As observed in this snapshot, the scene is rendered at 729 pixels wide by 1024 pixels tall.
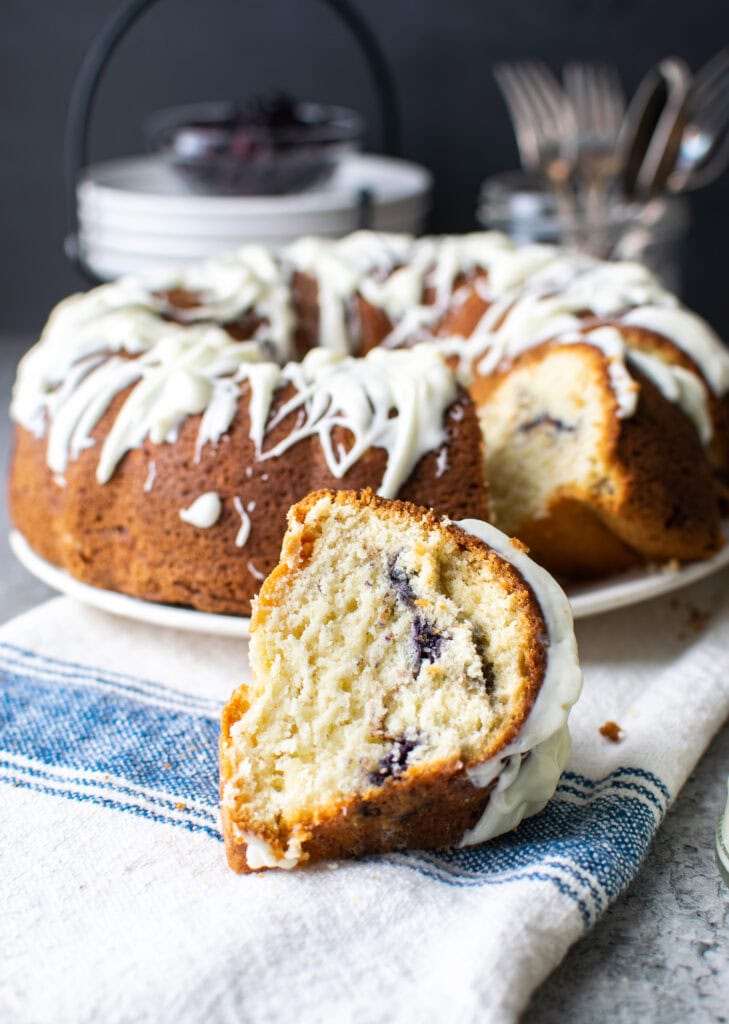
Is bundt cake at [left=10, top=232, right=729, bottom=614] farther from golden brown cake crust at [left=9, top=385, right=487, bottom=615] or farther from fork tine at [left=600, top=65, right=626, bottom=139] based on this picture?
fork tine at [left=600, top=65, right=626, bottom=139]

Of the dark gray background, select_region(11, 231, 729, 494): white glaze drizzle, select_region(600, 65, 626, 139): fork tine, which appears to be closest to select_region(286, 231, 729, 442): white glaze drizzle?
select_region(11, 231, 729, 494): white glaze drizzle

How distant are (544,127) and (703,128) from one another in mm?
487

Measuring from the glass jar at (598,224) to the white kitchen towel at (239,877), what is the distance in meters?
1.64

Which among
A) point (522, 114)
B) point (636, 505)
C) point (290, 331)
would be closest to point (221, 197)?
point (522, 114)

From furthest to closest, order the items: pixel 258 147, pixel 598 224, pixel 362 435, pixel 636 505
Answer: pixel 258 147 < pixel 598 224 < pixel 636 505 < pixel 362 435

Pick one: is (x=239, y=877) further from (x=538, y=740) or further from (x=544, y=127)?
(x=544, y=127)

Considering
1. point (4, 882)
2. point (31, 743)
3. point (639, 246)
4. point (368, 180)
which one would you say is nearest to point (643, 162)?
point (639, 246)

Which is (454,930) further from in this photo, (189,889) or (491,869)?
(189,889)

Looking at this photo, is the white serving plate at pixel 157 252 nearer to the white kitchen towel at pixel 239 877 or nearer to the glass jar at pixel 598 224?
the glass jar at pixel 598 224

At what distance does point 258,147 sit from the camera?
3537 millimetres

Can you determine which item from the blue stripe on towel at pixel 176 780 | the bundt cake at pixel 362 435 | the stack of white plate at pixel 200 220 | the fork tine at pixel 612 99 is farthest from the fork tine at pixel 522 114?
the blue stripe on towel at pixel 176 780

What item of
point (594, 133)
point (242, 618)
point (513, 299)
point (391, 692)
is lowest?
point (242, 618)

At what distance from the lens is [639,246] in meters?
3.60

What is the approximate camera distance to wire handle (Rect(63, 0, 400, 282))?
3.40 metres
